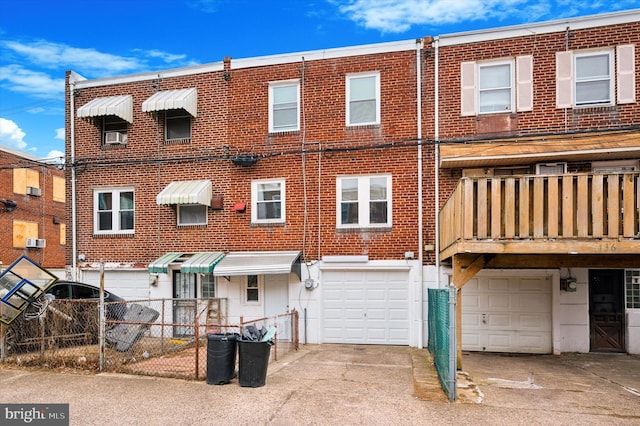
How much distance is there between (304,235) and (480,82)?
6286 mm

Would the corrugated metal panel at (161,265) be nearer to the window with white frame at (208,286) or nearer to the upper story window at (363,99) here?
the window with white frame at (208,286)

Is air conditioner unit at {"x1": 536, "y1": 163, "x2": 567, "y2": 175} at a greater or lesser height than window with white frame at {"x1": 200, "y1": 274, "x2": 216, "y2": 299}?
greater

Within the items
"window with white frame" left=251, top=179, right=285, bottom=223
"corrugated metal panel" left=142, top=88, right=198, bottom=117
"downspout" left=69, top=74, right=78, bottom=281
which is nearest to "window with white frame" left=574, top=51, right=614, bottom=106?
"window with white frame" left=251, top=179, right=285, bottom=223

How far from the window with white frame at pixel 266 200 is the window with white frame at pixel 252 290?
169cm

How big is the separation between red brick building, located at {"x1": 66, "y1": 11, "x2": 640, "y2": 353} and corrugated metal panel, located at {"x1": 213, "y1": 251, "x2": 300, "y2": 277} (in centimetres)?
6

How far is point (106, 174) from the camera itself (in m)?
15.1

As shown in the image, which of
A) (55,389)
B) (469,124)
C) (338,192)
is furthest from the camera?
(338,192)

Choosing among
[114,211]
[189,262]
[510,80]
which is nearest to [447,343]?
[510,80]

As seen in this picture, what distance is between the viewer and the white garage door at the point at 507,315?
474 inches

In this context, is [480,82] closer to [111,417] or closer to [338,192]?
[338,192]

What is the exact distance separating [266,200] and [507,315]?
7260 millimetres

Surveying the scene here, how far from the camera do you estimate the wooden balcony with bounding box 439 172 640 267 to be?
26.2ft

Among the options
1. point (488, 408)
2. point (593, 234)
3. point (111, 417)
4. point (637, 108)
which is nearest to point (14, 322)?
point (111, 417)

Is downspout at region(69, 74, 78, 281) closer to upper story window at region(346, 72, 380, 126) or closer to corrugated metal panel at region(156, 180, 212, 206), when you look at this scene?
corrugated metal panel at region(156, 180, 212, 206)
